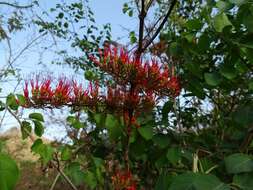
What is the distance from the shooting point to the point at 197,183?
4.73 feet

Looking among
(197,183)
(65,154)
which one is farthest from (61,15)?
(197,183)

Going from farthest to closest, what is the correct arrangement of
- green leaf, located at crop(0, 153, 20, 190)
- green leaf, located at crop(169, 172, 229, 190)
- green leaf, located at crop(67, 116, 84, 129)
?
green leaf, located at crop(67, 116, 84, 129) → green leaf, located at crop(169, 172, 229, 190) → green leaf, located at crop(0, 153, 20, 190)

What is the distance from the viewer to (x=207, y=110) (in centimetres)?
378

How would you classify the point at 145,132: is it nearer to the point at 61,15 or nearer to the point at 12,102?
the point at 12,102

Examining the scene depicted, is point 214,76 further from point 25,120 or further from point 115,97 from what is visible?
point 25,120

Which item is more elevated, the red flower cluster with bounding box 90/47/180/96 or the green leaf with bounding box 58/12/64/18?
the green leaf with bounding box 58/12/64/18

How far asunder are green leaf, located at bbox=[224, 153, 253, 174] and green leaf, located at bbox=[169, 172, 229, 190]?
0.12m

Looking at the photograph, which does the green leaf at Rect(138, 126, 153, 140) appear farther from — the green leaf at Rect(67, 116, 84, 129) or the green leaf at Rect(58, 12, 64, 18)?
the green leaf at Rect(58, 12, 64, 18)

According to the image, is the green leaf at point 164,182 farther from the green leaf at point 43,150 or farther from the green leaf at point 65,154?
the green leaf at point 65,154

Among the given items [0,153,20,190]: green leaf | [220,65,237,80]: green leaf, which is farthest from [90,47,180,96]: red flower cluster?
[0,153,20,190]: green leaf

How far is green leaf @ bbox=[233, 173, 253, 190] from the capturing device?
1538 mm

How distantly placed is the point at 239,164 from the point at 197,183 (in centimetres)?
21

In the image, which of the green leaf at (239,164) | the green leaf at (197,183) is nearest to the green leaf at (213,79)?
the green leaf at (239,164)

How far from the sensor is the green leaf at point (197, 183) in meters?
1.44
